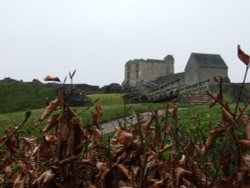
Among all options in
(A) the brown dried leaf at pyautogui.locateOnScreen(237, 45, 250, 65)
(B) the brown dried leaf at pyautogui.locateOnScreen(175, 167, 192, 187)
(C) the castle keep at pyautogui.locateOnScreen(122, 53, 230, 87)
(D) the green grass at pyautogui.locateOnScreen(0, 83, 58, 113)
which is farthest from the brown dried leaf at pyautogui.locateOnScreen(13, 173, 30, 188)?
(C) the castle keep at pyautogui.locateOnScreen(122, 53, 230, 87)

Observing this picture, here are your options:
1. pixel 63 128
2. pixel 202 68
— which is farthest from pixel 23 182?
pixel 202 68

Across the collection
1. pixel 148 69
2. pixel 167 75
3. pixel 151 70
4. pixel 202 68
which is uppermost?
pixel 148 69

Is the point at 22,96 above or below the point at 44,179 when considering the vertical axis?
above

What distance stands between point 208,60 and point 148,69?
49.8ft

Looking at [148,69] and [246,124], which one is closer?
[246,124]

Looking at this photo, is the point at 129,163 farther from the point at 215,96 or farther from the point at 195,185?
the point at 215,96

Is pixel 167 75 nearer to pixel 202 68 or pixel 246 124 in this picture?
pixel 202 68

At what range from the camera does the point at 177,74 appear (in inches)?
2813

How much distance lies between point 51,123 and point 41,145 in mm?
447

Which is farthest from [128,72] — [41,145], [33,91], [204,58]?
[41,145]

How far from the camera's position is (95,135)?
234cm

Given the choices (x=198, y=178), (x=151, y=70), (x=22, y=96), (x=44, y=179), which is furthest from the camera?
(x=151, y=70)

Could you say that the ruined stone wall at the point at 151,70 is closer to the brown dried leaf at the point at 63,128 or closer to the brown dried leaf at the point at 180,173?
the brown dried leaf at the point at 180,173

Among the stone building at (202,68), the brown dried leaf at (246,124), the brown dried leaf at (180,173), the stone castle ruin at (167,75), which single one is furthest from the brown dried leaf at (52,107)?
the stone building at (202,68)
